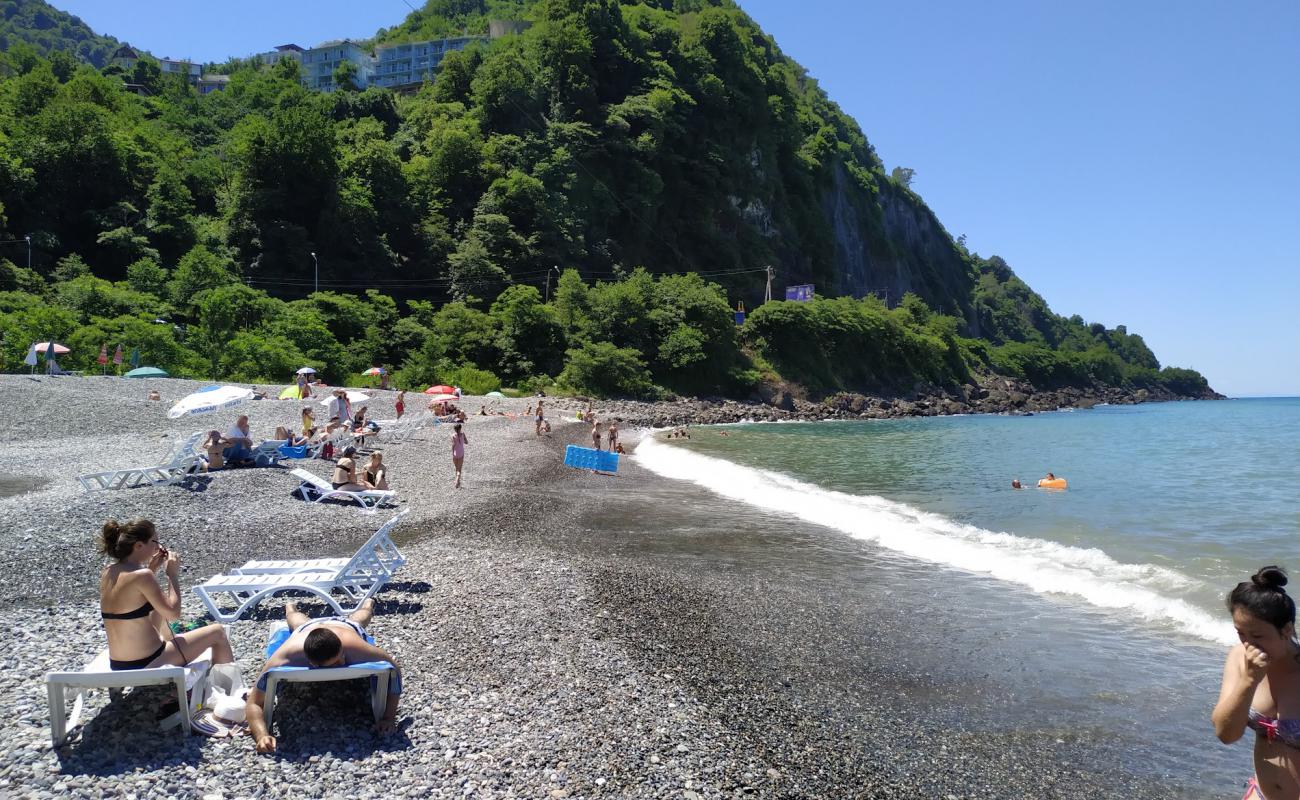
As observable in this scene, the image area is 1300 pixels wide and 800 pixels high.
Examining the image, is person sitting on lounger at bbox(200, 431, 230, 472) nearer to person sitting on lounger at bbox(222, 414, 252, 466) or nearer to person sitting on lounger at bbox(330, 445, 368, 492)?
person sitting on lounger at bbox(222, 414, 252, 466)

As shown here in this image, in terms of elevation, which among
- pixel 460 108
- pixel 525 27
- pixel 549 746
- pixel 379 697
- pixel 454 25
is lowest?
pixel 549 746

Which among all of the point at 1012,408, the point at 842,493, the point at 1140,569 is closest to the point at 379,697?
the point at 1140,569

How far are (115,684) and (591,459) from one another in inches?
705

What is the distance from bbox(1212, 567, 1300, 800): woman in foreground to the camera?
3.24 m

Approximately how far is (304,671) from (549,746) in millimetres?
1830

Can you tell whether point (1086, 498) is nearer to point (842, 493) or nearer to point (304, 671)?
point (842, 493)

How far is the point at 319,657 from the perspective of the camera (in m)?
5.21

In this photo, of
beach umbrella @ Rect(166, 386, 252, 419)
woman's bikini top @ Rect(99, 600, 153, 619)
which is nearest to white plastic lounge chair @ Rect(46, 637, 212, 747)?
woman's bikini top @ Rect(99, 600, 153, 619)

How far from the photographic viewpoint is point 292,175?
62000mm

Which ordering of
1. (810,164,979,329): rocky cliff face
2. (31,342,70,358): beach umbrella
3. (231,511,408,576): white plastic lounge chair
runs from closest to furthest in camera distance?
1. (231,511,408,576): white plastic lounge chair
2. (31,342,70,358): beach umbrella
3. (810,164,979,329): rocky cliff face

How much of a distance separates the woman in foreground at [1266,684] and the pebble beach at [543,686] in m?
2.04

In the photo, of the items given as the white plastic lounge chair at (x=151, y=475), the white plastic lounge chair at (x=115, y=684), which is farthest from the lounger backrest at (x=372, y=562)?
the white plastic lounge chair at (x=151, y=475)

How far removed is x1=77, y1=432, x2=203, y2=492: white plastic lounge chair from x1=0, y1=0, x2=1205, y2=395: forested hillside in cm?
2631

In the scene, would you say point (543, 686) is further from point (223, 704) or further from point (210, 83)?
point (210, 83)
